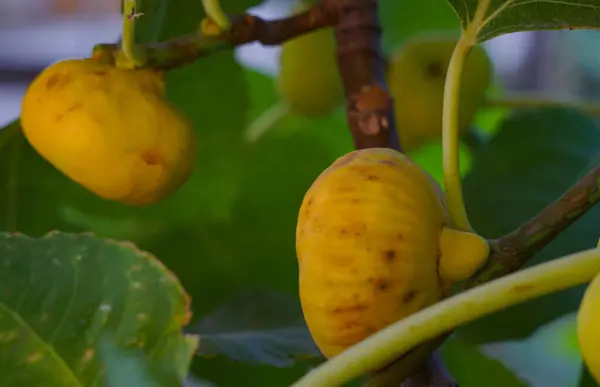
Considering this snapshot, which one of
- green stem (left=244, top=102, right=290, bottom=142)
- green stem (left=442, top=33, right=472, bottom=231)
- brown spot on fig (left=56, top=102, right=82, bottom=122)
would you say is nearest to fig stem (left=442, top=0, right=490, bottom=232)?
green stem (left=442, top=33, right=472, bottom=231)

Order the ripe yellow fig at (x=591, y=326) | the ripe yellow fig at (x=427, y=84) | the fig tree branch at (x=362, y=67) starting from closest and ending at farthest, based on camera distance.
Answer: the ripe yellow fig at (x=591, y=326), the fig tree branch at (x=362, y=67), the ripe yellow fig at (x=427, y=84)

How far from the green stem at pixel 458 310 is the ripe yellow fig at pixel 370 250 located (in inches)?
0.7

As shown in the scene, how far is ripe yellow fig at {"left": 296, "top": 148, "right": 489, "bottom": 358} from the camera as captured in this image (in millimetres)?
160

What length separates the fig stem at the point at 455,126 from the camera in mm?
183

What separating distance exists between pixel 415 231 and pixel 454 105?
4 centimetres

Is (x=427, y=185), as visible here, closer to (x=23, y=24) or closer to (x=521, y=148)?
(x=521, y=148)

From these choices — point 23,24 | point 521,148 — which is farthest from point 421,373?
point 23,24

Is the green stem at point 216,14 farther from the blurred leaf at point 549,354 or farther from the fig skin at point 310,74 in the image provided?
the blurred leaf at point 549,354

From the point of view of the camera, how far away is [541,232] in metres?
0.17

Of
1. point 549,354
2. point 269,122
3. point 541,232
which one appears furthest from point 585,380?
point 549,354

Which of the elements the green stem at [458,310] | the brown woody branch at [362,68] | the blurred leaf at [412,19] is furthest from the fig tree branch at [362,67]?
the blurred leaf at [412,19]

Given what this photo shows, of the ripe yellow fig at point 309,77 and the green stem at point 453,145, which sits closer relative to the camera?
the green stem at point 453,145

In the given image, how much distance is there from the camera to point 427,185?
17 centimetres

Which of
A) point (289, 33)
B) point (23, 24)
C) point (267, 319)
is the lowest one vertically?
point (23, 24)
